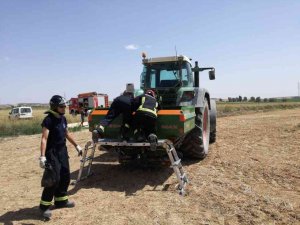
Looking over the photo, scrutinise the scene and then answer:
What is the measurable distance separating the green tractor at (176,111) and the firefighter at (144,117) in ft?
0.56

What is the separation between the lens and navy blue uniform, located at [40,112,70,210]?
501 cm

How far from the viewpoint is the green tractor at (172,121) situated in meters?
6.17

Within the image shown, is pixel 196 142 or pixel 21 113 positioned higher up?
pixel 21 113

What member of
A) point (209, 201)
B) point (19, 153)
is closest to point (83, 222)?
point (209, 201)

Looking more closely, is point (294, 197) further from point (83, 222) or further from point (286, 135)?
point (286, 135)

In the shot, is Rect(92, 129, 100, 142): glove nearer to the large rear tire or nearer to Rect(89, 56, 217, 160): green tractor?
Rect(89, 56, 217, 160): green tractor

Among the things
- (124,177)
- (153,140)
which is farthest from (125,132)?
(124,177)

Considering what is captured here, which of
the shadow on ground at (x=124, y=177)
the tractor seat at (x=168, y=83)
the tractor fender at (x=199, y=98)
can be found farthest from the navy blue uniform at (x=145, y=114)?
the tractor seat at (x=168, y=83)

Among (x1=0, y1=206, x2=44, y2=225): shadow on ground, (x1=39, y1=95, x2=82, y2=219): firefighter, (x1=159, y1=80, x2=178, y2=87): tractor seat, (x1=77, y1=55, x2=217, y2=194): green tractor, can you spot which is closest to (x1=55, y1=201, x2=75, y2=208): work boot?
(x1=39, y1=95, x2=82, y2=219): firefighter

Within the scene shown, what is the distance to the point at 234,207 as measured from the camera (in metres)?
4.93

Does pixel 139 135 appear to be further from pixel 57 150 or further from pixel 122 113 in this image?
pixel 57 150

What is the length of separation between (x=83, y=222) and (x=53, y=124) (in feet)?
4.87

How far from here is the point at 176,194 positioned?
5.61m

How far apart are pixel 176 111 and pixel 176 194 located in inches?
59.2
